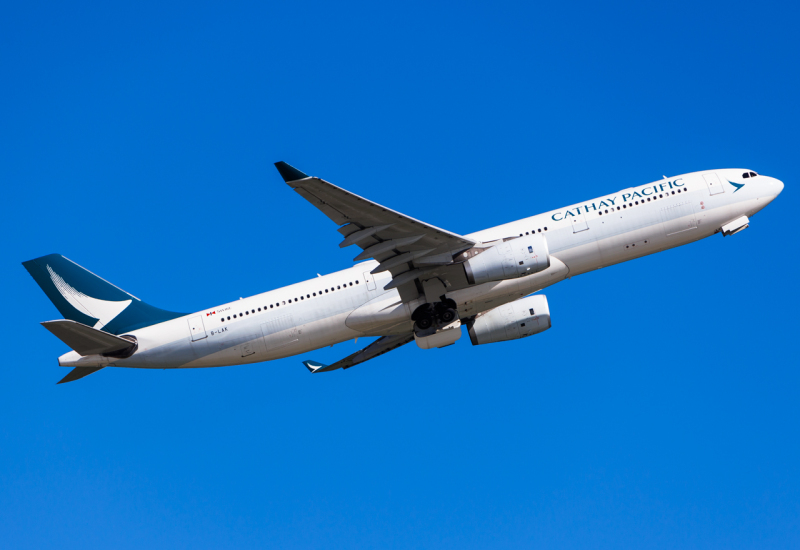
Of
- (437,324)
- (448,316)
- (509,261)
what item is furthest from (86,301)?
(509,261)

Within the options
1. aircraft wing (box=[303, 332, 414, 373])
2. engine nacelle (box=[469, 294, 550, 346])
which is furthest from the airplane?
aircraft wing (box=[303, 332, 414, 373])

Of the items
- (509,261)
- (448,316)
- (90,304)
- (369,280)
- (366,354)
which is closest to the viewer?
(509,261)

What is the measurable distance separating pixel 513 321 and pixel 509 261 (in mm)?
5254

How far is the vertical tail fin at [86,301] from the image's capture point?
3212cm

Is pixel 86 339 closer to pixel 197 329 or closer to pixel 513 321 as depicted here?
pixel 197 329

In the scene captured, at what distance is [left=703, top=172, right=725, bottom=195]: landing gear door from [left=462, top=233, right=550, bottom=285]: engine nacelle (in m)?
8.55

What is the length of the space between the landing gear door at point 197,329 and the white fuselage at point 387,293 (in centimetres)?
4

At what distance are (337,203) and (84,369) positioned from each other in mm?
14093

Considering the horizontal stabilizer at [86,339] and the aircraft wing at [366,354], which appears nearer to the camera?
the horizontal stabilizer at [86,339]

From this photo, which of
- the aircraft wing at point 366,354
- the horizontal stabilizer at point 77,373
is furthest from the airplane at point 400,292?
the aircraft wing at point 366,354

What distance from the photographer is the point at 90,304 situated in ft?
107

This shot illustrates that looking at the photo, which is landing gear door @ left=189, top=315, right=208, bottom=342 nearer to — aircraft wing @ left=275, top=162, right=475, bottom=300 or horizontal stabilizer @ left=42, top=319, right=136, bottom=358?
horizontal stabilizer @ left=42, top=319, right=136, bottom=358

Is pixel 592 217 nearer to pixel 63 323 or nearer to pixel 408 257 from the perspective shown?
pixel 408 257

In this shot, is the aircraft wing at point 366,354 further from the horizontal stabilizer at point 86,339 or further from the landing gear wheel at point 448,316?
the horizontal stabilizer at point 86,339
